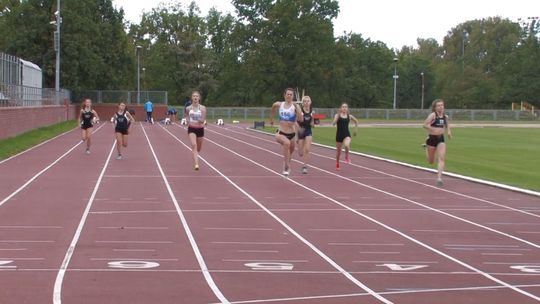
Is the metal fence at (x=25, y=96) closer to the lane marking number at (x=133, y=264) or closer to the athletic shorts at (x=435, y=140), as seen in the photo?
the athletic shorts at (x=435, y=140)

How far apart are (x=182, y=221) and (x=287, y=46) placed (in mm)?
87963

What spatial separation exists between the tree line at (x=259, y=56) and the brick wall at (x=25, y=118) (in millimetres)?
16535

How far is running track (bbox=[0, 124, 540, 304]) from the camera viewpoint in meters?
7.82

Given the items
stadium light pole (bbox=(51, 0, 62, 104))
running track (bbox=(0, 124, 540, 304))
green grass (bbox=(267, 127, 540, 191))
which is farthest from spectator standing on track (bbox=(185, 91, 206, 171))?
stadium light pole (bbox=(51, 0, 62, 104))

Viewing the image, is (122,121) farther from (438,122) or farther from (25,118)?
(25,118)

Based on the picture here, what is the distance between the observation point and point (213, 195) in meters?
15.8

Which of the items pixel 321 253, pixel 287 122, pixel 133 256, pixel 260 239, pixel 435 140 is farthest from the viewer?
pixel 287 122

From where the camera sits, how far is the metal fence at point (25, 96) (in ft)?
118

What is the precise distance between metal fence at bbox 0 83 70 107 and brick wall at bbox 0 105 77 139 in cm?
40

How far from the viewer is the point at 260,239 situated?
10828mm

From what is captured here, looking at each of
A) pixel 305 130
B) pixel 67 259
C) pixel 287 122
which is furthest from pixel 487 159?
pixel 67 259

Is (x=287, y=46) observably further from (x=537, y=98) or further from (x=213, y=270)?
(x=213, y=270)

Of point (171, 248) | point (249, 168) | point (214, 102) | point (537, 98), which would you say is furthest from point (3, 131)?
point (537, 98)

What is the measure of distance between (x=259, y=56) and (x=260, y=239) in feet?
291
